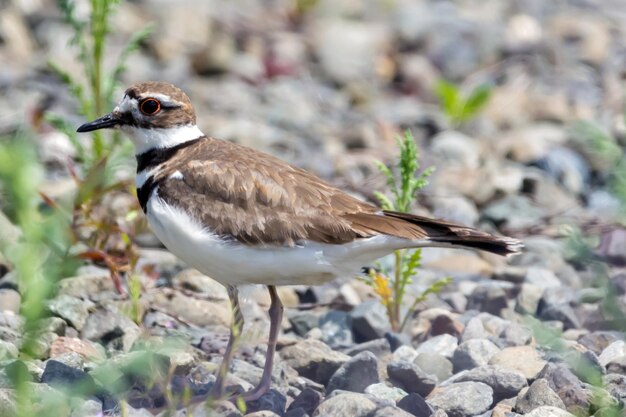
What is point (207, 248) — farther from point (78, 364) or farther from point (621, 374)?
point (621, 374)

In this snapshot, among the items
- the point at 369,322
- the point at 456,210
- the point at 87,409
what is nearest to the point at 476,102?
the point at 456,210

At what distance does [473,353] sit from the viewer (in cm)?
514

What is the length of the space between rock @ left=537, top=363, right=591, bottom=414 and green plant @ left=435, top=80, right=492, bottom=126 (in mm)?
4482

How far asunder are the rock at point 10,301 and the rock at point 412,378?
6.11 ft

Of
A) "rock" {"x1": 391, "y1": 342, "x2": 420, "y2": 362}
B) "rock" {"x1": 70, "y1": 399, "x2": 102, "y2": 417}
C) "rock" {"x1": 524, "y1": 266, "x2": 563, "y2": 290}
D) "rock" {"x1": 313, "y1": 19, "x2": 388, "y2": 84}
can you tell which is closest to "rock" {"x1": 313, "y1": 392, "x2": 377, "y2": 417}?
"rock" {"x1": 391, "y1": 342, "x2": 420, "y2": 362}

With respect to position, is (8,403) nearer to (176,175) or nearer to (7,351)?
(7,351)

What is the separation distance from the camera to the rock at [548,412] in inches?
171

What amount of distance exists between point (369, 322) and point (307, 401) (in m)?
0.98

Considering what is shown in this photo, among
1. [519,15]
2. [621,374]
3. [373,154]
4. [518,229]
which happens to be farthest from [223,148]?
[519,15]

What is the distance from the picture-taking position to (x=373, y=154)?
845 centimetres

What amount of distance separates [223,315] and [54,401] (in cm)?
188

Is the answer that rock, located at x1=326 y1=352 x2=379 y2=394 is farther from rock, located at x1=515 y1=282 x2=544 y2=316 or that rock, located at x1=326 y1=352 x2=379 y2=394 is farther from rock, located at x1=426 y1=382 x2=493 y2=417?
rock, located at x1=515 y1=282 x2=544 y2=316

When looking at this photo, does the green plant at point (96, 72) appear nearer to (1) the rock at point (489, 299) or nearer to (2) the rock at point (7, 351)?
(2) the rock at point (7, 351)

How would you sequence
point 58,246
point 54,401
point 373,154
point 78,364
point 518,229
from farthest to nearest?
1. point 373,154
2. point 518,229
3. point 58,246
4. point 78,364
5. point 54,401
